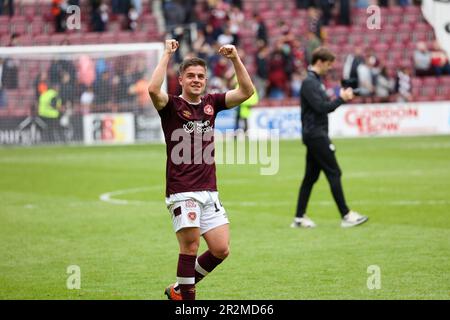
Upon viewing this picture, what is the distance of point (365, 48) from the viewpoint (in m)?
37.2

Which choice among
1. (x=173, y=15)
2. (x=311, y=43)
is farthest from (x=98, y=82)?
(x=311, y=43)

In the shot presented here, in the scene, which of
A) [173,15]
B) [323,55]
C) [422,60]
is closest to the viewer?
[323,55]

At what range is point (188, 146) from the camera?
8.63 metres

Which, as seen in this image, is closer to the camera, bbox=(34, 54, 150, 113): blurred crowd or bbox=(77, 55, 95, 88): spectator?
bbox=(34, 54, 150, 113): blurred crowd

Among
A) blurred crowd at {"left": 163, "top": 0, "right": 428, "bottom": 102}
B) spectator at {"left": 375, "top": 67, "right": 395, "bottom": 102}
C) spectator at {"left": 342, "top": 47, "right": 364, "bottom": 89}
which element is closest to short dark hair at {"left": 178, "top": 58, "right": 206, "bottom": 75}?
blurred crowd at {"left": 163, "top": 0, "right": 428, "bottom": 102}

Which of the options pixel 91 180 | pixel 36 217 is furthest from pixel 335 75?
pixel 36 217

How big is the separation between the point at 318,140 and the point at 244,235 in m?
1.73

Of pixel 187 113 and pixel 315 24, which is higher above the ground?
pixel 315 24

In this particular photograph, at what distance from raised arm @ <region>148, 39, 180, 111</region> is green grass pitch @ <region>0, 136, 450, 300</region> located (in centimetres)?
202

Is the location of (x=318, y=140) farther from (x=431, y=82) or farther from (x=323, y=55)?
(x=431, y=82)

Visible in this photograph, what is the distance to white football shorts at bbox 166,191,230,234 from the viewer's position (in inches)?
333

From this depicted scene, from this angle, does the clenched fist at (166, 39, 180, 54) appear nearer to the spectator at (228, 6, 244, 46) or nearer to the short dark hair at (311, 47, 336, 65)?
the short dark hair at (311, 47, 336, 65)

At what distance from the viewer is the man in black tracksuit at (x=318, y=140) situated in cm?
1362

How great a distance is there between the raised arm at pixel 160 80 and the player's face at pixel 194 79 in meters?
0.24
